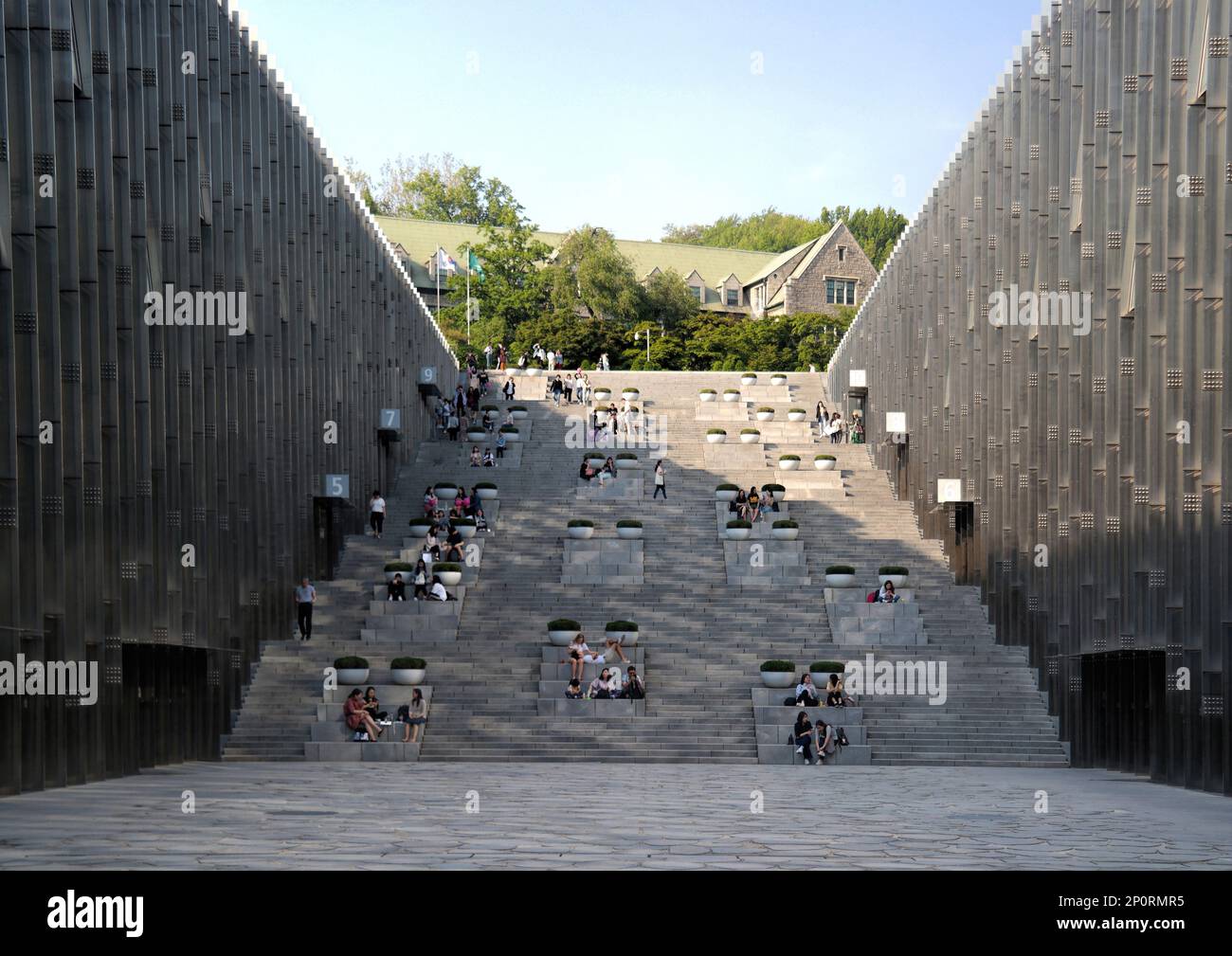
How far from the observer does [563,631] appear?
3334 cm

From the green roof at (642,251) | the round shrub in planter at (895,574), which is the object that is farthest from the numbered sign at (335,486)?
the green roof at (642,251)

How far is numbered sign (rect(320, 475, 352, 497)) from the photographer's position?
39.1m

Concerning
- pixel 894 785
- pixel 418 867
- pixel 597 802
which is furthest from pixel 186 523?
pixel 418 867

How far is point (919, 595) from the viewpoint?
129 feet

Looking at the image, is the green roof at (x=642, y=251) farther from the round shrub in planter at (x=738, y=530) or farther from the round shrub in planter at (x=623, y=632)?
the round shrub in planter at (x=623, y=632)

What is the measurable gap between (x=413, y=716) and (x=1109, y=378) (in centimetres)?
1499

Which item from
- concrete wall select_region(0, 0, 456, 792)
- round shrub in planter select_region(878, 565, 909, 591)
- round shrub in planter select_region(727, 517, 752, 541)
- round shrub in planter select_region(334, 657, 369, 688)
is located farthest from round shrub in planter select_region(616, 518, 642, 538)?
round shrub in planter select_region(334, 657, 369, 688)

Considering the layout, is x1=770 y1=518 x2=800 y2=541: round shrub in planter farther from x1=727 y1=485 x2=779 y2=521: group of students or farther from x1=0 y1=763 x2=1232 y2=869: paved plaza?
x1=0 y1=763 x2=1232 y2=869: paved plaza

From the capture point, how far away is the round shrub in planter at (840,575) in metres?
39.0

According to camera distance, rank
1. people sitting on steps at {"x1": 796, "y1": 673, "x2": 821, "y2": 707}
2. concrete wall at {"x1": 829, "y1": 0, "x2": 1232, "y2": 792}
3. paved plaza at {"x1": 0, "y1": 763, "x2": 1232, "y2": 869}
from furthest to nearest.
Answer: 1. people sitting on steps at {"x1": 796, "y1": 673, "x2": 821, "y2": 707}
2. concrete wall at {"x1": 829, "y1": 0, "x2": 1232, "y2": 792}
3. paved plaza at {"x1": 0, "y1": 763, "x2": 1232, "y2": 869}

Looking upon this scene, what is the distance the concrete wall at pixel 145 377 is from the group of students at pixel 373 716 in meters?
2.71

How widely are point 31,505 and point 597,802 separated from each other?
28.2 feet

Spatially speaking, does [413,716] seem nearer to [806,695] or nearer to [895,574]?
[806,695]

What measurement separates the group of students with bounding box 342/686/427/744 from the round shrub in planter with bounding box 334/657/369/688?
4.60ft
